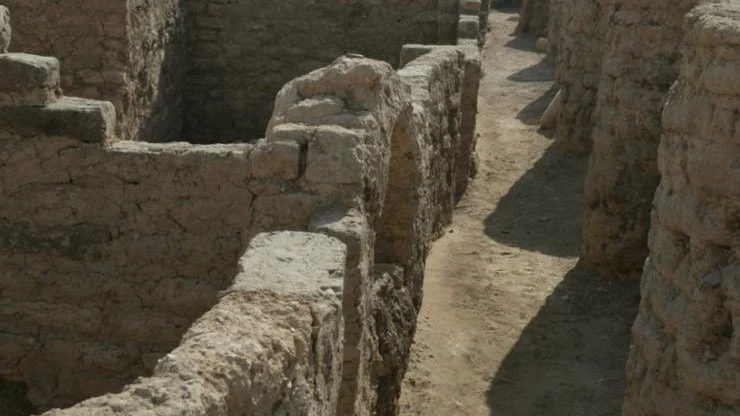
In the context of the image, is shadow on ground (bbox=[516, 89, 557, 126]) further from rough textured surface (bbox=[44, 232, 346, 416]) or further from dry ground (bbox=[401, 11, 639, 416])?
rough textured surface (bbox=[44, 232, 346, 416])

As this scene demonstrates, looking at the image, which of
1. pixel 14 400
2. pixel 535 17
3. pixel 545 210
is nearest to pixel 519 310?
pixel 545 210

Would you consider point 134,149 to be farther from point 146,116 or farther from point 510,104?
point 510,104

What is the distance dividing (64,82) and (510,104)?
9.26 meters

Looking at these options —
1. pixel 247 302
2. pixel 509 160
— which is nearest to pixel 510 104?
pixel 509 160

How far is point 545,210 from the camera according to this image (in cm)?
1225

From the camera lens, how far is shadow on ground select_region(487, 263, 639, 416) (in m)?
7.98

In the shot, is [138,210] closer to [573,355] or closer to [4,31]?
[4,31]

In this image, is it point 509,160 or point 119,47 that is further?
point 509,160

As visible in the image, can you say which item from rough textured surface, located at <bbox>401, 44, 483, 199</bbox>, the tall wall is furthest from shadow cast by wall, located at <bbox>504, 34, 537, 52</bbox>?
the tall wall

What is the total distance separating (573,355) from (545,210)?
369 cm

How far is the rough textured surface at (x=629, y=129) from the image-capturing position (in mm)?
9156

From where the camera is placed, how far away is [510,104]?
679 inches

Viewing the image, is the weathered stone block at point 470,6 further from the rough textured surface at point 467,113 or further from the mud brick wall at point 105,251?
the mud brick wall at point 105,251

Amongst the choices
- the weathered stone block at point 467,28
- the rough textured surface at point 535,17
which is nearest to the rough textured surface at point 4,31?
the weathered stone block at point 467,28
